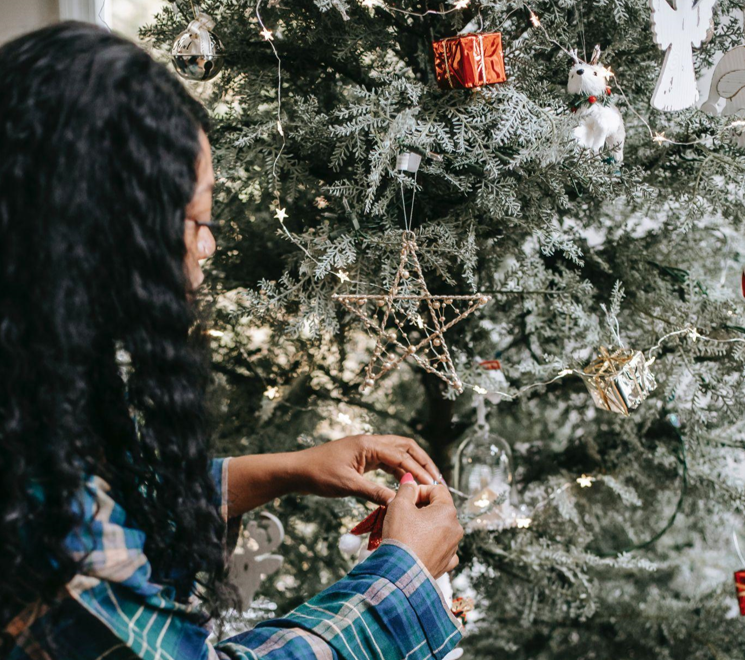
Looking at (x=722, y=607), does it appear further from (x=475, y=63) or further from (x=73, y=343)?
(x=73, y=343)

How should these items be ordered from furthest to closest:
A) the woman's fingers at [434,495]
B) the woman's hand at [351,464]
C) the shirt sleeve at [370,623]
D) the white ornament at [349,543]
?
the white ornament at [349,543], the woman's hand at [351,464], the woman's fingers at [434,495], the shirt sleeve at [370,623]

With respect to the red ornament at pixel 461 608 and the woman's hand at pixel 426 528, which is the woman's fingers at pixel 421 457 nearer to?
the woman's hand at pixel 426 528

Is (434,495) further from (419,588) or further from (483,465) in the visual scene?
(483,465)

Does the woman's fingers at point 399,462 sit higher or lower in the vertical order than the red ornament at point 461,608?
higher

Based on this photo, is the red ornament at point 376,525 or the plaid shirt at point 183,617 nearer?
the plaid shirt at point 183,617

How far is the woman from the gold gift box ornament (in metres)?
0.49

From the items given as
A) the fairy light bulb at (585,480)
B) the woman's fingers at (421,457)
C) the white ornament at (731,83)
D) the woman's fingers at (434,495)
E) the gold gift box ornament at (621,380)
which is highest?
the white ornament at (731,83)

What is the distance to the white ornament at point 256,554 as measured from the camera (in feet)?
3.95

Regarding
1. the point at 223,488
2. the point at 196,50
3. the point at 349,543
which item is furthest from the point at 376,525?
the point at 196,50

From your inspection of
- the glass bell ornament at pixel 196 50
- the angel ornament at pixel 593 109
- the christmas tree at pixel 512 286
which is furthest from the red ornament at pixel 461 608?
the glass bell ornament at pixel 196 50

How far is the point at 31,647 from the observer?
0.51m

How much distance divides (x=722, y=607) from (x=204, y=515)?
1.11m

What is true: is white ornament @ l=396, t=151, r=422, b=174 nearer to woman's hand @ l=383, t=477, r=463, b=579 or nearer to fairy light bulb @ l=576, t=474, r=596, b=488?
woman's hand @ l=383, t=477, r=463, b=579

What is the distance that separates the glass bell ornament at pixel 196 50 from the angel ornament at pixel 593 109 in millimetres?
482
